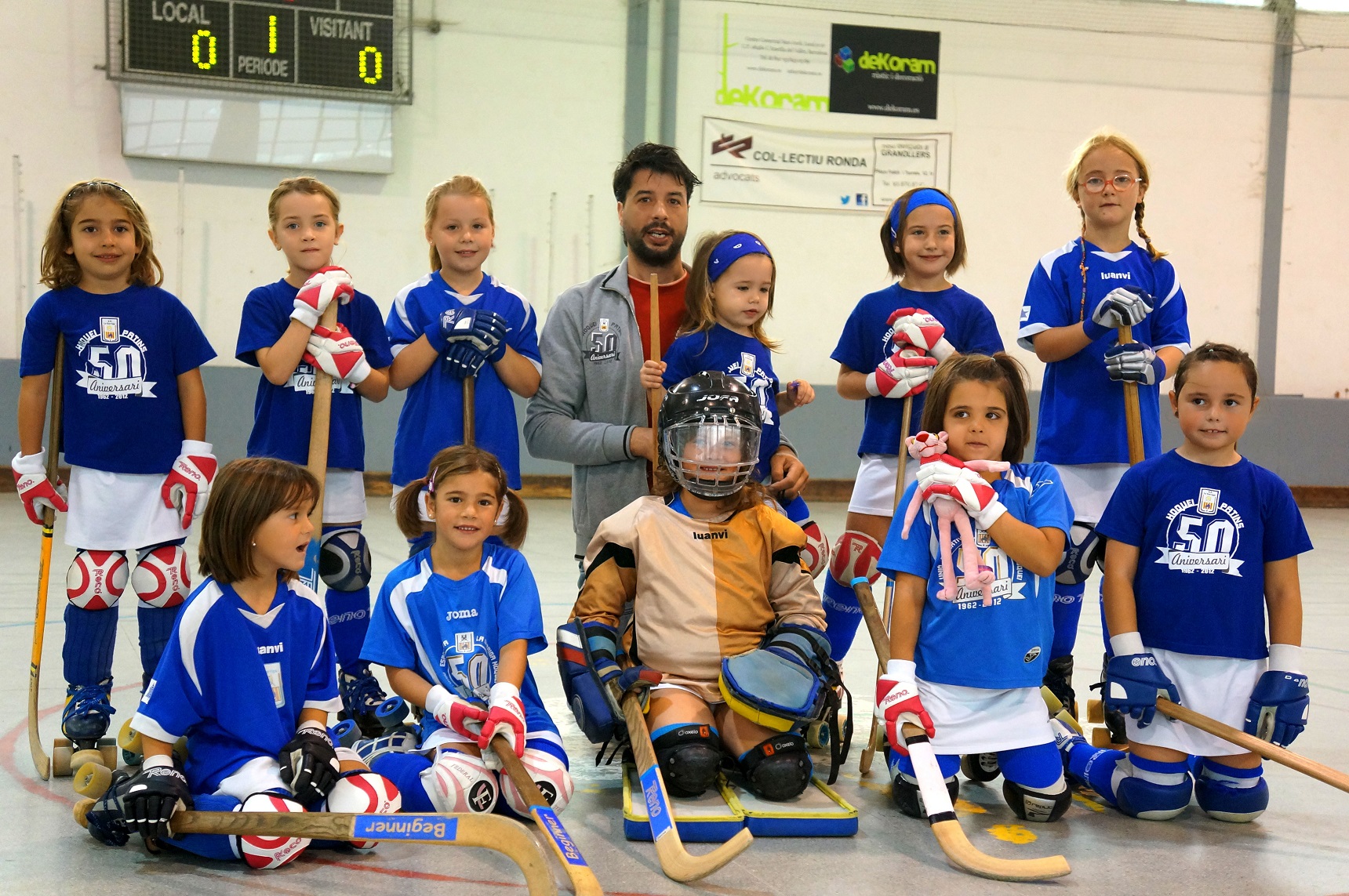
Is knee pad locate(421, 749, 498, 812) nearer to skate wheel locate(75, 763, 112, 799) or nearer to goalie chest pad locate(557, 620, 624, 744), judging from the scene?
goalie chest pad locate(557, 620, 624, 744)

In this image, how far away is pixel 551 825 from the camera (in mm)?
2443

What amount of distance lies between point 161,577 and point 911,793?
7.08 ft

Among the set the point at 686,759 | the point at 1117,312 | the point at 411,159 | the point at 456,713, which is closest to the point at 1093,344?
the point at 1117,312

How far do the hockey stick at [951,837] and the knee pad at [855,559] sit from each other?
76cm

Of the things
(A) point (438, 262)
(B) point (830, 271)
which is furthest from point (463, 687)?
(B) point (830, 271)

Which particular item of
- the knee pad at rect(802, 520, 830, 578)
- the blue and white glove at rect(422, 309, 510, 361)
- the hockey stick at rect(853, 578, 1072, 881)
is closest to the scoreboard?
the blue and white glove at rect(422, 309, 510, 361)

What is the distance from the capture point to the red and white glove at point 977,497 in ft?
9.66

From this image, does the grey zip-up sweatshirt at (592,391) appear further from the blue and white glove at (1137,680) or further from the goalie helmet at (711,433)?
the blue and white glove at (1137,680)

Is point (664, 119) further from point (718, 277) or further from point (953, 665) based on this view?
point (953, 665)

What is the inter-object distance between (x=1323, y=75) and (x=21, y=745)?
12.4m

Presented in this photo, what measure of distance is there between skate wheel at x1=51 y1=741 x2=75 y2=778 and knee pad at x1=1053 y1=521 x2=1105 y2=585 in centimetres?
285

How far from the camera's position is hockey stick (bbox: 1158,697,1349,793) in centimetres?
272

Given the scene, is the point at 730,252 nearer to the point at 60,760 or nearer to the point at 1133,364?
the point at 1133,364

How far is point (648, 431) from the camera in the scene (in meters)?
3.55
